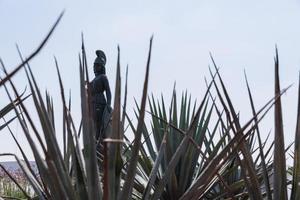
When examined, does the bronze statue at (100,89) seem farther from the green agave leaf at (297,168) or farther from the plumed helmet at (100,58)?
the green agave leaf at (297,168)

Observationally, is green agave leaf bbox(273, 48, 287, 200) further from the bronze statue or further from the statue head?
the statue head

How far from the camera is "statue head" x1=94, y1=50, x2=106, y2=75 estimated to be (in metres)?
5.98

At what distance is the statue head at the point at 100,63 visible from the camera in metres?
5.98

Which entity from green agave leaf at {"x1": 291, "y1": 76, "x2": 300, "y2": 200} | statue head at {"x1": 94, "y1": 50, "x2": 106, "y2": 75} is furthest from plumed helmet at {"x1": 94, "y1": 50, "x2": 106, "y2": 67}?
green agave leaf at {"x1": 291, "y1": 76, "x2": 300, "y2": 200}

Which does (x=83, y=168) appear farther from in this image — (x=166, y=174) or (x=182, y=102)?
(x=182, y=102)

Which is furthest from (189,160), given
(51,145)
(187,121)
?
(51,145)

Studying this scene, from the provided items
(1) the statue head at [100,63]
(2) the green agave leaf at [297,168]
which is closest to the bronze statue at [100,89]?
(1) the statue head at [100,63]

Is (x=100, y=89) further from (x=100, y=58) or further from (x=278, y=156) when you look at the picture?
(x=278, y=156)

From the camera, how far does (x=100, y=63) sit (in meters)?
6.00

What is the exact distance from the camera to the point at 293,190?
1.33 m

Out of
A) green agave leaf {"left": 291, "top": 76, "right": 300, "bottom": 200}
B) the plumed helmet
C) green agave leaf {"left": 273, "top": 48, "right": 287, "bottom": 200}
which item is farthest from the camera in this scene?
the plumed helmet

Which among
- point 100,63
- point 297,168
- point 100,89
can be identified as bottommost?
point 297,168

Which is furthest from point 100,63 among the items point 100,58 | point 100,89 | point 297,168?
point 297,168

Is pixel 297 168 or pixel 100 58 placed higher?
pixel 100 58
